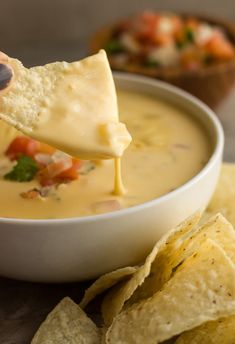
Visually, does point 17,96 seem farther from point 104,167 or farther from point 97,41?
point 97,41

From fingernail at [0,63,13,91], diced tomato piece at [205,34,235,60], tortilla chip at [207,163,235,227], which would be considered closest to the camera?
fingernail at [0,63,13,91]

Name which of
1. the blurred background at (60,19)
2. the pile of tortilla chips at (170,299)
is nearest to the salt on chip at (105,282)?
the pile of tortilla chips at (170,299)

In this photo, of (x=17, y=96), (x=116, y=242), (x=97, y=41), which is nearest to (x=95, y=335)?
(x=116, y=242)

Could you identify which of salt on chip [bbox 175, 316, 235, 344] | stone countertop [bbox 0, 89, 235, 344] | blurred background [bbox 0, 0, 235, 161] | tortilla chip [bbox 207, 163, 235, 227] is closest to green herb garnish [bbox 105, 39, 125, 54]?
blurred background [bbox 0, 0, 235, 161]

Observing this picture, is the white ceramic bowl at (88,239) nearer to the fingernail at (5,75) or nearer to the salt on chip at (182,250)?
the salt on chip at (182,250)

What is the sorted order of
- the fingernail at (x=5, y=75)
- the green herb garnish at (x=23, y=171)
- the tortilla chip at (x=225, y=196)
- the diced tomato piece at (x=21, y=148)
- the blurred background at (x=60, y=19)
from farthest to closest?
the blurred background at (x=60, y=19) → the tortilla chip at (x=225, y=196) → the diced tomato piece at (x=21, y=148) → the green herb garnish at (x=23, y=171) → the fingernail at (x=5, y=75)

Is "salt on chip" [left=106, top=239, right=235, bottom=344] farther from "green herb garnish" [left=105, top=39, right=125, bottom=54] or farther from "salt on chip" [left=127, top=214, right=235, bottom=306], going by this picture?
"green herb garnish" [left=105, top=39, right=125, bottom=54]

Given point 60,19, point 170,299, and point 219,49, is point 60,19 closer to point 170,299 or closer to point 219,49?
point 219,49
